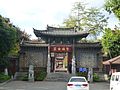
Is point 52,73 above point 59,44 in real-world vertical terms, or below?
below

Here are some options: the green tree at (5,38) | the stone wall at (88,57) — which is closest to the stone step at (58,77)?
the stone wall at (88,57)

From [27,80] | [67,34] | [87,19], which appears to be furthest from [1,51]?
[87,19]

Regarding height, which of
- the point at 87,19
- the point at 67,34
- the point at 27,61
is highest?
the point at 87,19

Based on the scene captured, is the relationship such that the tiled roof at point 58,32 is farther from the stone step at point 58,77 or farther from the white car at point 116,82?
the white car at point 116,82

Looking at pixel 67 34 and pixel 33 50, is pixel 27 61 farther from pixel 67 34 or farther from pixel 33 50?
pixel 67 34

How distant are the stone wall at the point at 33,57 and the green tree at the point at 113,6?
24107 millimetres

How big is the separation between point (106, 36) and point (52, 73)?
21.3 m

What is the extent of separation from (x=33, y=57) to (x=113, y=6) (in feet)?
82.0

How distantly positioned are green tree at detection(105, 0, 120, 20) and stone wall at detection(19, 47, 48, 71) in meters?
24.1

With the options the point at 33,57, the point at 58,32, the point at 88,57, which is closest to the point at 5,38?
the point at 33,57

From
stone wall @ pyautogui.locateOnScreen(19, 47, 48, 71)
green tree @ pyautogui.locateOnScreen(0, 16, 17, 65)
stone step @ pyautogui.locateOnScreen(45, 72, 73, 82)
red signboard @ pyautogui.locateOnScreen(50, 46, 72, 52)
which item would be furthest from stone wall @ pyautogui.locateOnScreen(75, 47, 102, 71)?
green tree @ pyautogui.locateOnScreen(0, 16, 17, 65)

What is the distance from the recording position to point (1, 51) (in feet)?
115

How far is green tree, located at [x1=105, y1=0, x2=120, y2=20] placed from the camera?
23.9 metres

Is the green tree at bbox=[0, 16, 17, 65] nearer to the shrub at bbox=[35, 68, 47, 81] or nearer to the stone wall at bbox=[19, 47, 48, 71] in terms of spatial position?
the shrub at bbox=[35, 68, 47, 81]
